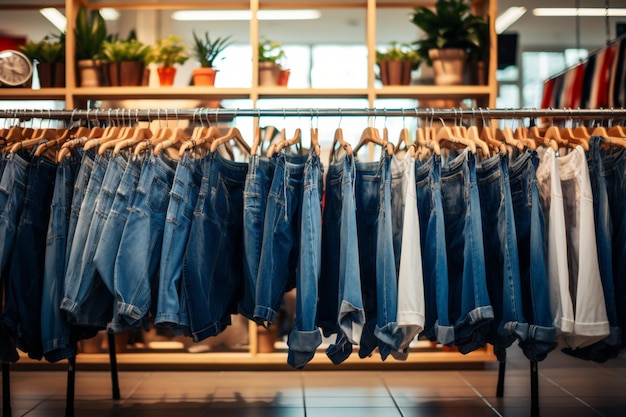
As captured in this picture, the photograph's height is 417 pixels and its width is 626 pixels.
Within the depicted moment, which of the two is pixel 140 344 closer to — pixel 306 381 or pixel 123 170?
pixel 306 381

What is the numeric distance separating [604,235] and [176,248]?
1461 mm

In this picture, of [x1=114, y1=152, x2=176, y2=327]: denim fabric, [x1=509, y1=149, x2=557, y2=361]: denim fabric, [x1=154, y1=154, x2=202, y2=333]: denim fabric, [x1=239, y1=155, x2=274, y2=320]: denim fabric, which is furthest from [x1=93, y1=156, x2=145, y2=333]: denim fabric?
[x1=509, y1=149, x2=557, y2=361]: denim fabric

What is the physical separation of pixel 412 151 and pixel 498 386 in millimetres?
1418

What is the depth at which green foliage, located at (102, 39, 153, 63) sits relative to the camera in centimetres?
371

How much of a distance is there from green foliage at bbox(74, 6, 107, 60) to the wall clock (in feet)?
0.96

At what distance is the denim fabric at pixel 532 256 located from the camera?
2.12m

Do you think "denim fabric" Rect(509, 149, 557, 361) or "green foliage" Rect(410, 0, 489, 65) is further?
"green foliage" Rect(410, 0, 489, 65)

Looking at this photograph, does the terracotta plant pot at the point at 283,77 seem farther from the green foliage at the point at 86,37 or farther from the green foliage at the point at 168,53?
the green foliage at the point at 86,37

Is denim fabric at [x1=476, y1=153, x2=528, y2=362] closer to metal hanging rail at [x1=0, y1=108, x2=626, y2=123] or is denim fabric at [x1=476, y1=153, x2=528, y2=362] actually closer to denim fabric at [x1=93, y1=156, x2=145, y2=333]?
metal hanging rail at [x1=0, y1=108, x2=626, y2=123]

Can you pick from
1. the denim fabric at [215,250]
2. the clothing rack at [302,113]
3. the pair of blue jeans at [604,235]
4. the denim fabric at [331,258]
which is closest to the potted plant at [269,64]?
the clothing rack at [302,113]

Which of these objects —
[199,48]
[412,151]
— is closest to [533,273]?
[412,151]

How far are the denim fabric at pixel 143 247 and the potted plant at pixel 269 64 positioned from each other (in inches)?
62.0

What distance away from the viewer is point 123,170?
229cm

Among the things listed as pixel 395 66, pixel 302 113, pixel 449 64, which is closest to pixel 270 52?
pixel 395 66
